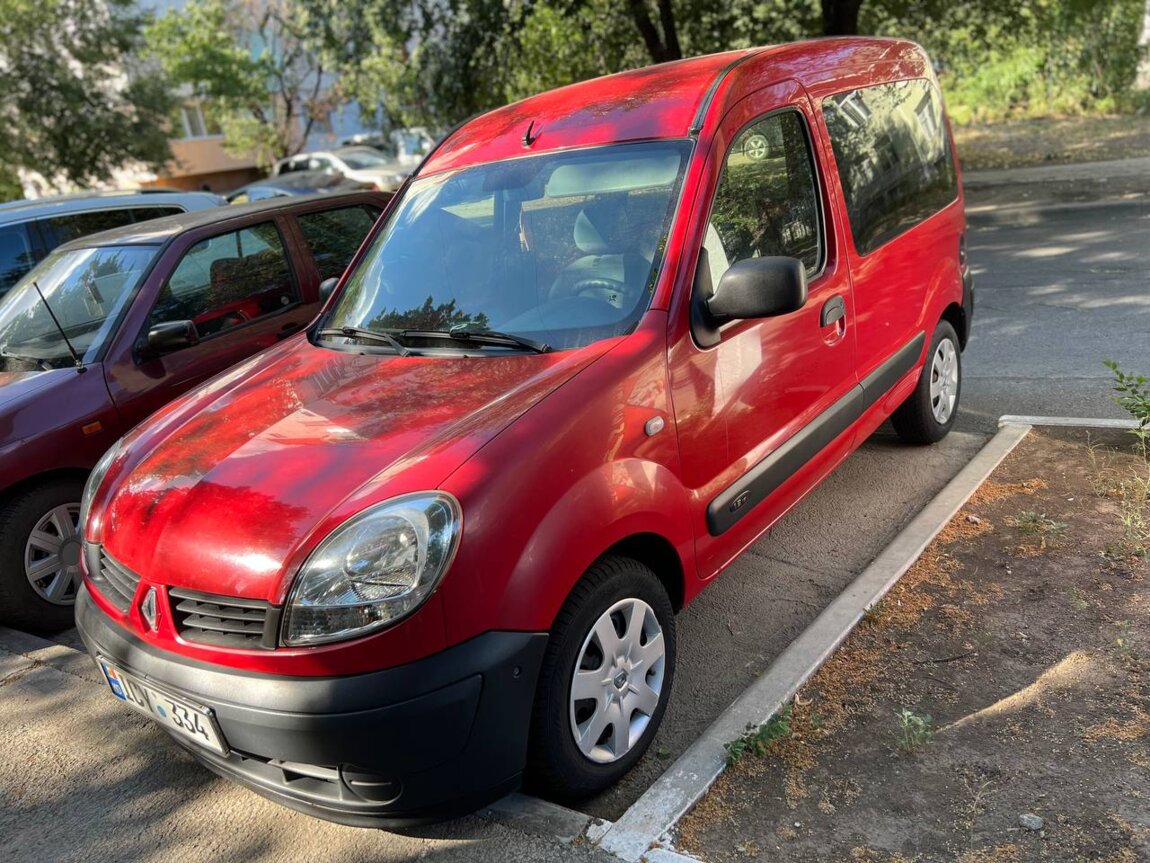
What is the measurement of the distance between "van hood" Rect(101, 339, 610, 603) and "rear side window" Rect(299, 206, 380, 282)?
2540mm

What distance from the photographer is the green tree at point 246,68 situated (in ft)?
92.0

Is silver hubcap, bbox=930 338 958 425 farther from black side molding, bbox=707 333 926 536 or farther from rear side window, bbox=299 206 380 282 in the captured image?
rear side window, bbox=299 206 380 282

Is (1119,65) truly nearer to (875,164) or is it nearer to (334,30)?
(334,30)

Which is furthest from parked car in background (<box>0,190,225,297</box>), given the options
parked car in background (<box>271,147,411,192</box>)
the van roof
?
parked car in background (<box>271,147,411,192</box>)

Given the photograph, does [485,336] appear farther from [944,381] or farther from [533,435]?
[944,381]

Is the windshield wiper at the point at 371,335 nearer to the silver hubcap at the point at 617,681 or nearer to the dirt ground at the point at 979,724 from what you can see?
the silver hubcap at the point at 617,681

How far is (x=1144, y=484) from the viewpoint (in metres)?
4.34

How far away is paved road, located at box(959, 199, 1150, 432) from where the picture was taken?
5945 millimetres

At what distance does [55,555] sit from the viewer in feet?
14.8

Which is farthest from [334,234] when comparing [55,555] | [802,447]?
[802,447]

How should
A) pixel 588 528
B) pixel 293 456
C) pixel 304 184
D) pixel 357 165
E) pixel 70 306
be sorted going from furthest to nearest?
pixel 357 165
pixel 304 184
pixel 70 306
pixel 293 456
pixel 588 528

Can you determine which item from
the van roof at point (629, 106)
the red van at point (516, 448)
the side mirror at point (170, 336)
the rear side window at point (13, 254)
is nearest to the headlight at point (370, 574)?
the red van at point (516, 448)

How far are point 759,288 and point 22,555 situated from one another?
11.4 feet

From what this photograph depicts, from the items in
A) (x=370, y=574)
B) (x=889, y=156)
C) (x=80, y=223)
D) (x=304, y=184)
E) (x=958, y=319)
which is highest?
(x=304, y=184)
